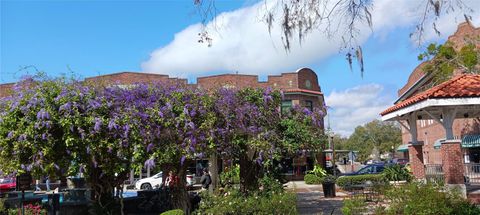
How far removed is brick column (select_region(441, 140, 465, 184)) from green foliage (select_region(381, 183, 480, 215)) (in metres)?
6.92

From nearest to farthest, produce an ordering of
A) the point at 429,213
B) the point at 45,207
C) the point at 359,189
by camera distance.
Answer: the point at 429,213 < the point at 45,207 < the point at 359,189

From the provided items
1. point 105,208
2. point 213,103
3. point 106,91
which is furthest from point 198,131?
point 105,208

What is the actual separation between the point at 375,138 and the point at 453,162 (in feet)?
326

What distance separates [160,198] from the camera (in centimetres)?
1551

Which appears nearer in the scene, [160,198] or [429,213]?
[429,213]

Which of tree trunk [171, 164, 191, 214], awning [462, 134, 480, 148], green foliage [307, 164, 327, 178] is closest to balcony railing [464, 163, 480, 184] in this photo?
tree trunk [171, 164, 191, 214]

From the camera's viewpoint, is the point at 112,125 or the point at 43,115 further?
the point at 112,125

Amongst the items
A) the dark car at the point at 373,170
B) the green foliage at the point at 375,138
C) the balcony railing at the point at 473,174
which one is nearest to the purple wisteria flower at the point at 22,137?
the balcony railing at the point at 473,174

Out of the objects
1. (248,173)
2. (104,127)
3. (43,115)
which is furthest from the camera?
(248,173)

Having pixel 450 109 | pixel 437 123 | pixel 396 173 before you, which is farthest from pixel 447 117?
pixel 437 123

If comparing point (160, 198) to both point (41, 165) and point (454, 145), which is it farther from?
point (454, 145)

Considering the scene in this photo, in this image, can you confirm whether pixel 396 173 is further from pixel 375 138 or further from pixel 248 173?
pixel 375 138

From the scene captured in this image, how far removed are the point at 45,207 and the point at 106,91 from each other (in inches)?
178

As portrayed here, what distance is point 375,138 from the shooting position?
371 feet
